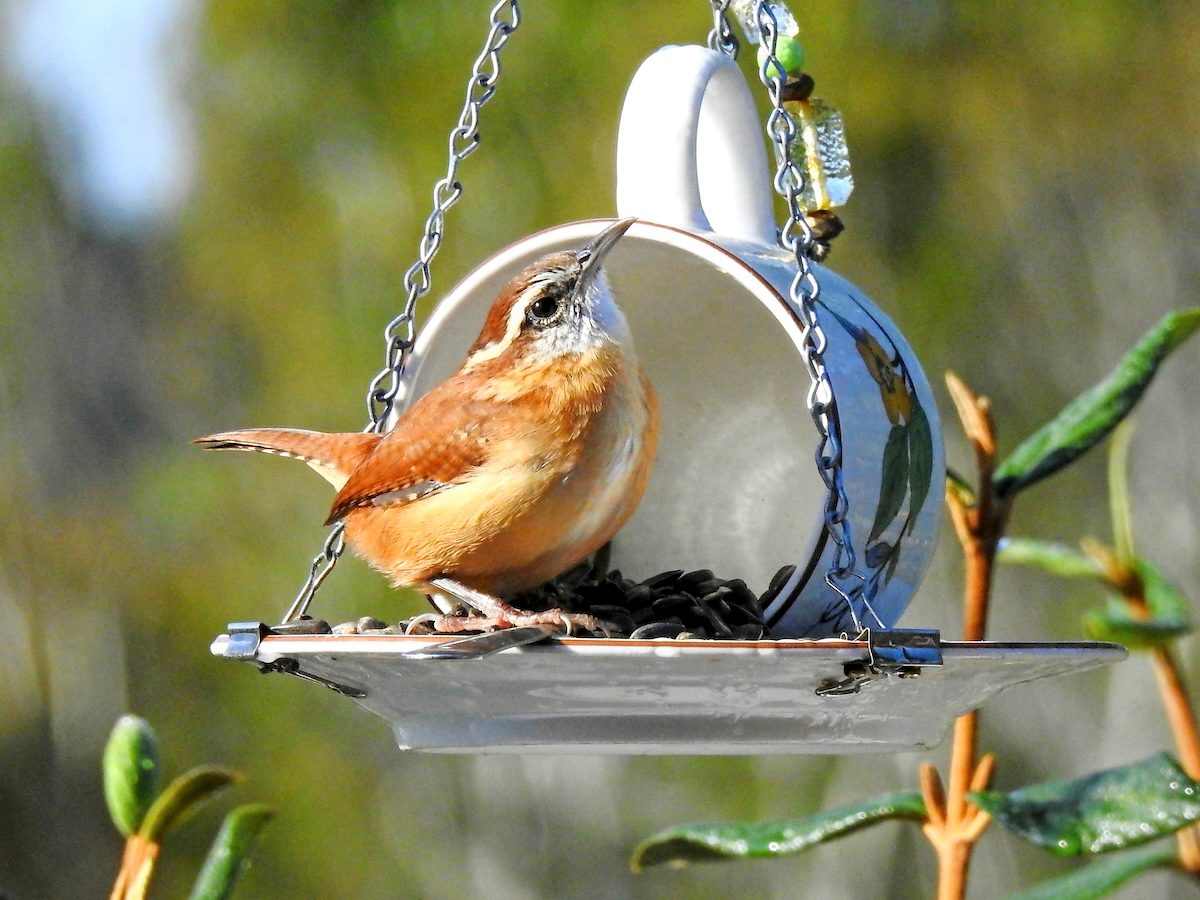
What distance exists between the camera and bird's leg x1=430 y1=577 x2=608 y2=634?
2.40 meters

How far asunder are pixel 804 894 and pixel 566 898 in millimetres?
1788

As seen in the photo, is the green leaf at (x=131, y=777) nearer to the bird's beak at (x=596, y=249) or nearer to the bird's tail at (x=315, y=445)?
the bird's tail at (x=315, y=445)

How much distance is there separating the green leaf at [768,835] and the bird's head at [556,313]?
0.97m

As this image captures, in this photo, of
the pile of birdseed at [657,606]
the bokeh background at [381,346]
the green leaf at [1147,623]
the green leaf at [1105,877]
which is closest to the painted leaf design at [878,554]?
the pile of birdseed at [657,606]

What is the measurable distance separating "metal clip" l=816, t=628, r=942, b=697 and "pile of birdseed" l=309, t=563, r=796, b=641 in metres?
0.34

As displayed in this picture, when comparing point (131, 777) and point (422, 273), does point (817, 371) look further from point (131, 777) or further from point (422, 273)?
point (131, 777)

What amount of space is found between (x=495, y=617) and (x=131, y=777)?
0.79 m

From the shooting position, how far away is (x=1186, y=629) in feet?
10.3

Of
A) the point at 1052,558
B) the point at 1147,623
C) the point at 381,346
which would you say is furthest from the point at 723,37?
the point at 381,346

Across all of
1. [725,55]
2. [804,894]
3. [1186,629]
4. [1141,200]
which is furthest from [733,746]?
[1141,200]

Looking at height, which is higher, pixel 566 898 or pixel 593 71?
pixel 593 71

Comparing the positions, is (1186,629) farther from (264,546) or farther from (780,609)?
(264,546)

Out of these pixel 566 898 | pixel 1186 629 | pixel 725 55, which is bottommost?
pixel 566 898

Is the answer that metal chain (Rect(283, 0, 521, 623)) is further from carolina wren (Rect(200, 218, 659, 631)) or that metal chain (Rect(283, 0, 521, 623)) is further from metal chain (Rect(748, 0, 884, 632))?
metal chain (Rect(748, 0, 884, 632))
